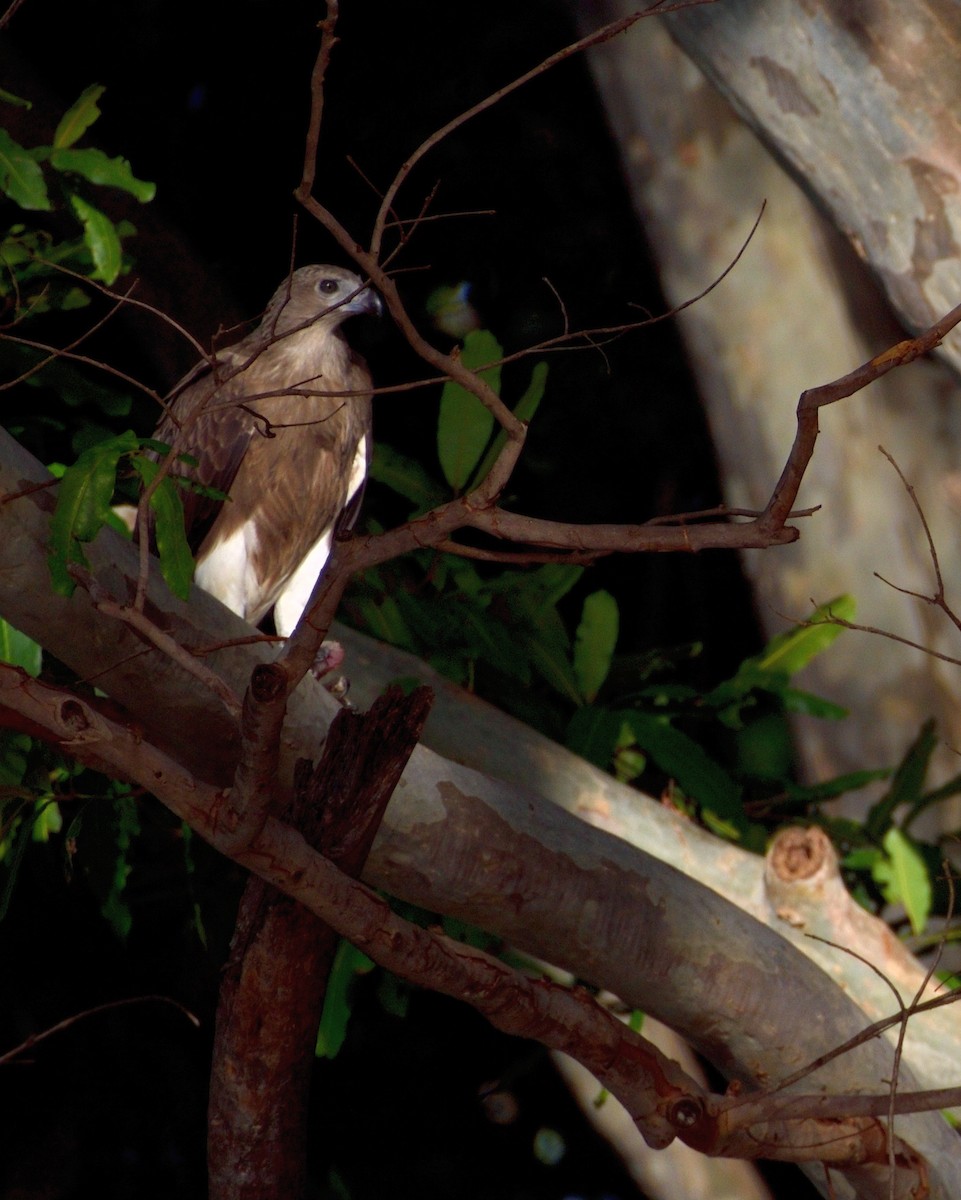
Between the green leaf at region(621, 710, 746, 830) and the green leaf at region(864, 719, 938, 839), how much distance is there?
456mm

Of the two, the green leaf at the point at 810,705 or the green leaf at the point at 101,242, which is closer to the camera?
the green leaf at the point at 101,242

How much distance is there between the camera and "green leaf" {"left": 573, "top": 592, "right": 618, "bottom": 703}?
3467 millimetres

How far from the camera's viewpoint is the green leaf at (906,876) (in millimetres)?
3303

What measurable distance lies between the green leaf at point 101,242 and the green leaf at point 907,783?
2.20 meters

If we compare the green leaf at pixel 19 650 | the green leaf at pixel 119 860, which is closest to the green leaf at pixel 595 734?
the green leaf at pixel 119 860

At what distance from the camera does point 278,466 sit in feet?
11.0

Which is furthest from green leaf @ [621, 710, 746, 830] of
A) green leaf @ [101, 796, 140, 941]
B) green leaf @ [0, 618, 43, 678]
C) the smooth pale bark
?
green leaf @ [0, 618, 43, 678]

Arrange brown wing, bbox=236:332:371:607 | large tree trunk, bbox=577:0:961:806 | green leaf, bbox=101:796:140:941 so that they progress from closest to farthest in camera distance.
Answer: green leaf, bbox=101:796:140:941, brown wing, bbox=236:332:371:607, large tree trunk, bbox=577:0:961:806

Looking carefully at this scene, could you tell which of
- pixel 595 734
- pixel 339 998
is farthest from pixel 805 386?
pixel 339 998

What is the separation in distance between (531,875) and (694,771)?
1.05 m

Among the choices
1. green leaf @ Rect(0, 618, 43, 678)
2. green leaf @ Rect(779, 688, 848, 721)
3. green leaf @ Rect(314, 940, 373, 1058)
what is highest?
green leaf @ Rect(0, 618, 43, 678)

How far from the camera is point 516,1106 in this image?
4355 mm

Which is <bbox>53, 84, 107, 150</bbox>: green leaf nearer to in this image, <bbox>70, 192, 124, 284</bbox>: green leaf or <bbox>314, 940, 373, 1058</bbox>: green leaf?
<bbox>70, 192, 124, 284</bbox>: green leaf

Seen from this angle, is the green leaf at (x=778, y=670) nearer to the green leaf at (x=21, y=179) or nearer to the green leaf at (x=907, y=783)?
the green leaf at (x=907, y=783)
